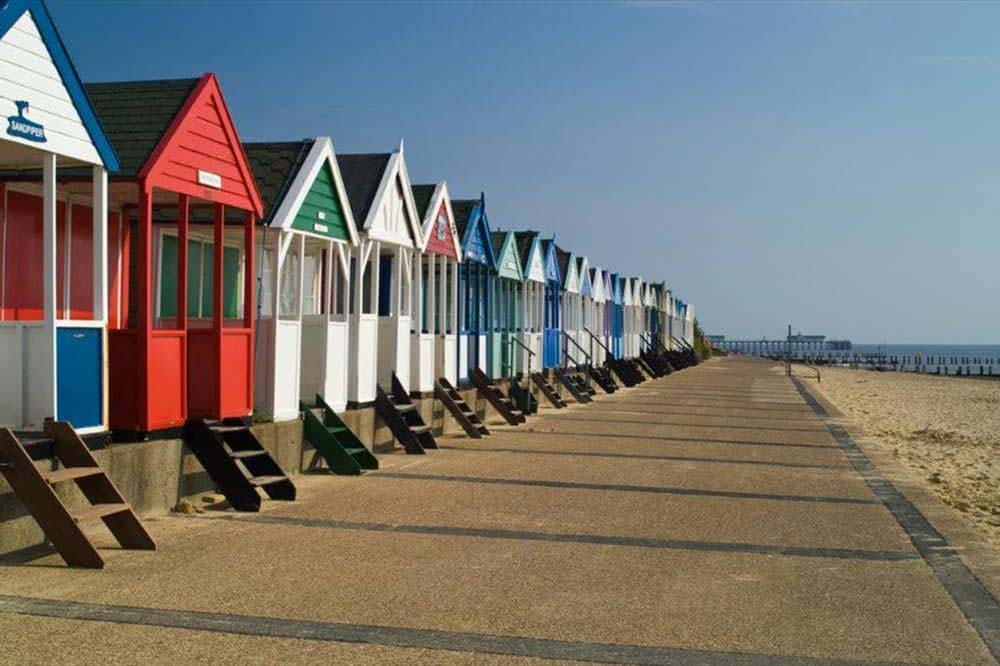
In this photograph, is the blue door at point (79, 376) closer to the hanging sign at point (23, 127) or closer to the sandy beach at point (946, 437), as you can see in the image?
the hanging sign at point (23, 127)

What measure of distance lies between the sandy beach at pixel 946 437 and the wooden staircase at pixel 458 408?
708cm

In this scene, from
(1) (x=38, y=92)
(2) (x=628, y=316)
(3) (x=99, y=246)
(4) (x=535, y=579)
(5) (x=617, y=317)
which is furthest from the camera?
(2) (x=628, y=316)

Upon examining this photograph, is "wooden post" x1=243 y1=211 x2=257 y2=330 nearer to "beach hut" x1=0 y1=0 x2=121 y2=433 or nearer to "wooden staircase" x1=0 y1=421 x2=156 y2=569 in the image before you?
"beach hut" x1=0 y1=0 x2=121 y2=433

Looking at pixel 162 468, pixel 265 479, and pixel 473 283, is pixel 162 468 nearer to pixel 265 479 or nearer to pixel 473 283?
pixel 265 479

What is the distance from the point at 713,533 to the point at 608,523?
101 cm

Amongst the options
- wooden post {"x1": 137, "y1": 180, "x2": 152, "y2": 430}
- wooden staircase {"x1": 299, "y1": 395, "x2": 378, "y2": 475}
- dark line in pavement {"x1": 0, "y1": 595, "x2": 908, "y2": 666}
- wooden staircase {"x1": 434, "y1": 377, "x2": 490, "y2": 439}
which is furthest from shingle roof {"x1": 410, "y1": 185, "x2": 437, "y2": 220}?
dark line in pavement {"x1": 0, "y1": 595, "x2": 908, "y2": 666}

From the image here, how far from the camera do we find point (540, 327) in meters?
29.9

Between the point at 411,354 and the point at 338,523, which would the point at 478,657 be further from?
the point at 411,354

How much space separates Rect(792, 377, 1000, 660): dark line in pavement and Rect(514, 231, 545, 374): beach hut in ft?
41.8

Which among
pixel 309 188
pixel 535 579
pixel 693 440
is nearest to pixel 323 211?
pixel 309 188

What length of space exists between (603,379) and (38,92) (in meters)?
27.8

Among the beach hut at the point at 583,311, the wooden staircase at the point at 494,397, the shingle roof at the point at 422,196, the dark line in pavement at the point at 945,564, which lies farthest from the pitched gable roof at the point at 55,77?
the beach hut at the point at 583,311

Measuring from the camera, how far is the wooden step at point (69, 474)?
801cm

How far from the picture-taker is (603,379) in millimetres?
35562
